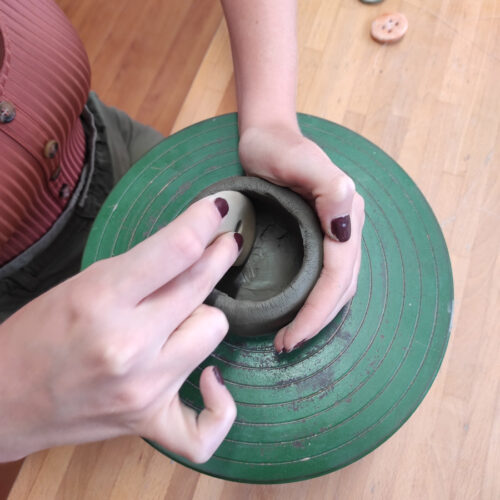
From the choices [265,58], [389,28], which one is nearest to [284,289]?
[265,58]

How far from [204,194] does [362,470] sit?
552 millimetres

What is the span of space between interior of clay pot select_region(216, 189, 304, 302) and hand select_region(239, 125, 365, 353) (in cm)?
6

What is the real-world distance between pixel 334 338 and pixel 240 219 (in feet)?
0.79

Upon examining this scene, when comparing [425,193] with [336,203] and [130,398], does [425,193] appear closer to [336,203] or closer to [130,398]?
[336,203]

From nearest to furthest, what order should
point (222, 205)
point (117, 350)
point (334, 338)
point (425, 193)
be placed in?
point (117, 350) → point (222, 205) → point (334, 338) → point (425, 193)

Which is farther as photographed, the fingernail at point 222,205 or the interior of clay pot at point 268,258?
the interior of clay pot at point 268,258

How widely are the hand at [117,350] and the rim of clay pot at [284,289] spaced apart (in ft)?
0.29

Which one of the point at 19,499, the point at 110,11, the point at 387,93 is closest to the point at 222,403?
the point at 19,499

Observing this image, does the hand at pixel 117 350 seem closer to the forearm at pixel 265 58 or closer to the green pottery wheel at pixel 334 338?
the green pottery wheel at pixel 334 338

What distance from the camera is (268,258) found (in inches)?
28.8

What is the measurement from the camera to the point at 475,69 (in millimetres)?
972

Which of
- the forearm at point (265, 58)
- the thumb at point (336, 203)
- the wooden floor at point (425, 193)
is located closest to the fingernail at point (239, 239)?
Answer: the thumb at point (336, 203)

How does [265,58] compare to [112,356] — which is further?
[265,58]

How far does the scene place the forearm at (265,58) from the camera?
2.42 feet
